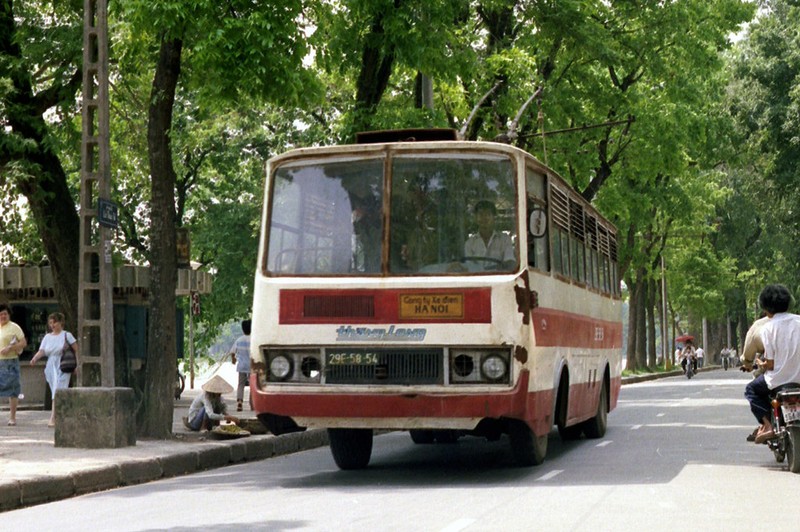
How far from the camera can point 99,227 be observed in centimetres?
1827

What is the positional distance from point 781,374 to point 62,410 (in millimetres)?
8881

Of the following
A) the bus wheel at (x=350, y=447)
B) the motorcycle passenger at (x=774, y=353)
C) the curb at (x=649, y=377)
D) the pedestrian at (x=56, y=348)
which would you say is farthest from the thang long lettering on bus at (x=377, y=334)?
the curb at (x=649, y=377)

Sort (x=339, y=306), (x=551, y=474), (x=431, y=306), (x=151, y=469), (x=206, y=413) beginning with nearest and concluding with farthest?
1. (x=431, y=306)
2. (x=339, y=306)
3. (x=551, y=474)
4. (x=151, y=469)
5. (x=206, y=413)

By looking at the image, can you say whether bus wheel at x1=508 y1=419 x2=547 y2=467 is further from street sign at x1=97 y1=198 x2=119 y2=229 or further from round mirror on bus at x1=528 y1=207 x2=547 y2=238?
street sign at x1=97 y1=198 x2=119 y2=229

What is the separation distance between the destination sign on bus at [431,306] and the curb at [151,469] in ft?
12.5

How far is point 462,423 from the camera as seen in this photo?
13492 mm

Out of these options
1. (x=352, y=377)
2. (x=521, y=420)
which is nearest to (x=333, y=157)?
(x=352, y=377)

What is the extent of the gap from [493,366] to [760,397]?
124 inches

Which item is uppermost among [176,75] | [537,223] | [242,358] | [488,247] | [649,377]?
[176,75]

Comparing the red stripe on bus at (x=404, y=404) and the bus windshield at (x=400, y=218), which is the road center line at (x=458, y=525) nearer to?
the red stripe on bus at (x=404, y=404)

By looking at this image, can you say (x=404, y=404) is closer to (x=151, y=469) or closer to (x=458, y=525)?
(x=458, y=525)

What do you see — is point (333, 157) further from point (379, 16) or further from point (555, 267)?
point (379, 16)

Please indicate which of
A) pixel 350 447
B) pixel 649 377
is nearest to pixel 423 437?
pixel 350 447

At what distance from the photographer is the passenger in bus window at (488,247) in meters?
13.8
